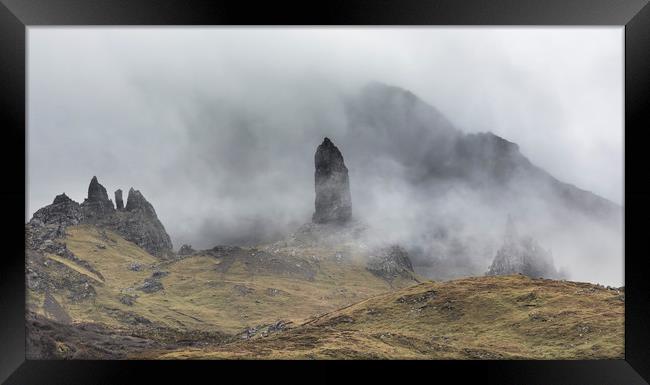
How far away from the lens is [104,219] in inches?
3142

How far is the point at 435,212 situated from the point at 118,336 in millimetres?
51905

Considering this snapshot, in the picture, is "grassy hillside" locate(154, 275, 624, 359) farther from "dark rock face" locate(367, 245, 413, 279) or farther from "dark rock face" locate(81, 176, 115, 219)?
"dark rock face" locate(81, 176, 115, 219)

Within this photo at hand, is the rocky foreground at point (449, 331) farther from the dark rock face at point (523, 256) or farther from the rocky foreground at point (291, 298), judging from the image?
the dark rock face at point (523, 256)

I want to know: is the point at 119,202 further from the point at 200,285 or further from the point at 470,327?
the point at 470,327

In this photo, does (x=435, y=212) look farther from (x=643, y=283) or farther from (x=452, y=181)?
(x=643, y=283)

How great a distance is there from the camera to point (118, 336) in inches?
1256

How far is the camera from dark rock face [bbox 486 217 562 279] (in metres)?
65.1

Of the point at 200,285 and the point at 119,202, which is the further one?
the point at 119,202

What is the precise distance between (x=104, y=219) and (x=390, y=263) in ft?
166

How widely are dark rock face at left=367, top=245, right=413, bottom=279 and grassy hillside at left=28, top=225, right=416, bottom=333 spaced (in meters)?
1.66

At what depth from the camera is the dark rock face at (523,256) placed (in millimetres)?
65062

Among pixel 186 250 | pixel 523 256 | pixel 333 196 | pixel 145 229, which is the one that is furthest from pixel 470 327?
pixel 333 196

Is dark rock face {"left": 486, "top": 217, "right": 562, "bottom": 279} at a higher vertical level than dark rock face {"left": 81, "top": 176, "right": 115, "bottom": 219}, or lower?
lower

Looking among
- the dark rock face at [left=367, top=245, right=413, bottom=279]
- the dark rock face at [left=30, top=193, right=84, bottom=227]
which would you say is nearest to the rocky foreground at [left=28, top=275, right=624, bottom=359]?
the dark rock face at [left=30, top=193, right=84, bottom=227]
